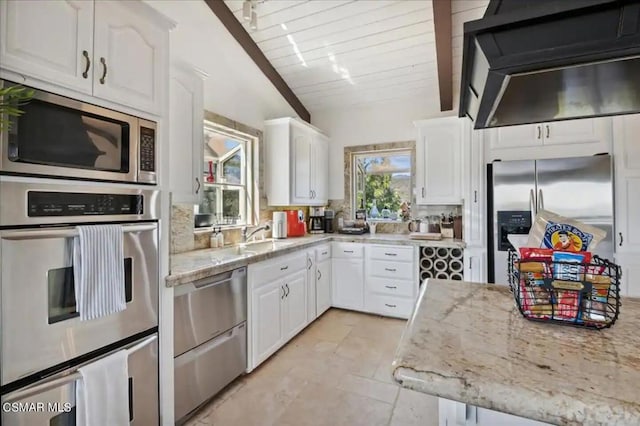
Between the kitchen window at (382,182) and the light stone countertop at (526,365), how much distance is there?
3.32 metres

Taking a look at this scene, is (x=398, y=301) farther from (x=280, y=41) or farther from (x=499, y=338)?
(x=280, y=41)

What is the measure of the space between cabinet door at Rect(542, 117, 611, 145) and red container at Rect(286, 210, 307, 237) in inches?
104

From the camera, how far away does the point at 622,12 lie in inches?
23.8

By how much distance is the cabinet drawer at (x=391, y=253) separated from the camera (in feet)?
11.5

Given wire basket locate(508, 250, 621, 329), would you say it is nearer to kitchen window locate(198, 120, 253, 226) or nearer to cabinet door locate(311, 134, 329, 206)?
kitchen window locate(198, 120, 253, 226)

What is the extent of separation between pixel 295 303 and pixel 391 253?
1.24m

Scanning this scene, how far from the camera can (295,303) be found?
3033 mm

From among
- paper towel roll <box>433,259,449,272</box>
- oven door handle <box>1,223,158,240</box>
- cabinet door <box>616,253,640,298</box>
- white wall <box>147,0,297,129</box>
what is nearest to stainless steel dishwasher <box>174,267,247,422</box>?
oven door handle <box>1,223,158,240</box>

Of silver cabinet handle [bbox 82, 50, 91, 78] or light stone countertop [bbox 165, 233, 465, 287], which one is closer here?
silver cabinet handle [bbox 82, 50, 91, 78]

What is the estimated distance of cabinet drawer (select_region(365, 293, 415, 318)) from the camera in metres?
3.52

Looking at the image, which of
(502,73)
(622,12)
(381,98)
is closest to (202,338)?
(502,73)

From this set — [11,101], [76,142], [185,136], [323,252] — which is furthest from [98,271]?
[323,252]

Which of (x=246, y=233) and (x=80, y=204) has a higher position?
(x=80, y=204)

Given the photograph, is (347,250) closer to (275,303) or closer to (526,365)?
(275,303)
